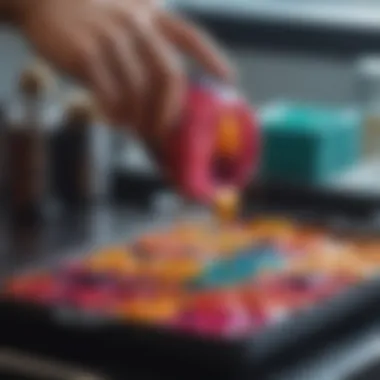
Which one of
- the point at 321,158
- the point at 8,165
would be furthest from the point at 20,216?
the point at 321,158

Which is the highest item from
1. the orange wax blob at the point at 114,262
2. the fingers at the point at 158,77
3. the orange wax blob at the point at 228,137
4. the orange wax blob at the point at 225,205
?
the orange wax blob at the point at 228,137

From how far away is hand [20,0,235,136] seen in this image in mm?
1227

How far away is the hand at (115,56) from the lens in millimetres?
1227

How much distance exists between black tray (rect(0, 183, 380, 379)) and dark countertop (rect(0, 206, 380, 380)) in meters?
0.02

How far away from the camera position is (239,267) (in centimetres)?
138

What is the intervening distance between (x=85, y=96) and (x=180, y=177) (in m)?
0.33

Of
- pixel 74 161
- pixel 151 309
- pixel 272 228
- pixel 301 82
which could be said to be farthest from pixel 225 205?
pixel 301 82

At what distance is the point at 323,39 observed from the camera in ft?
6.50

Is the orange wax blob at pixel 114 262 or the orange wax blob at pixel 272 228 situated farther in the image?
the orange wax blob at pixel 272 228

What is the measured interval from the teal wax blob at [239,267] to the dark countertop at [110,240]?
0.12 m

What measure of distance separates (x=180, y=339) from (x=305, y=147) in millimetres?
566

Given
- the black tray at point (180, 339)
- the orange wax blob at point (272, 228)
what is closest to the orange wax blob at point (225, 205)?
the orange wax blob at point (272, 228)

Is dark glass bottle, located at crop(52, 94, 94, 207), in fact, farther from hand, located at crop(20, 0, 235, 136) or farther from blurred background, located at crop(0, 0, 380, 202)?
hand, located at crop(20, 0, 235, 136)

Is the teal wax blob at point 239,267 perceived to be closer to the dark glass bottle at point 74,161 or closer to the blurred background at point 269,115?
the blurred background at point 269,115
